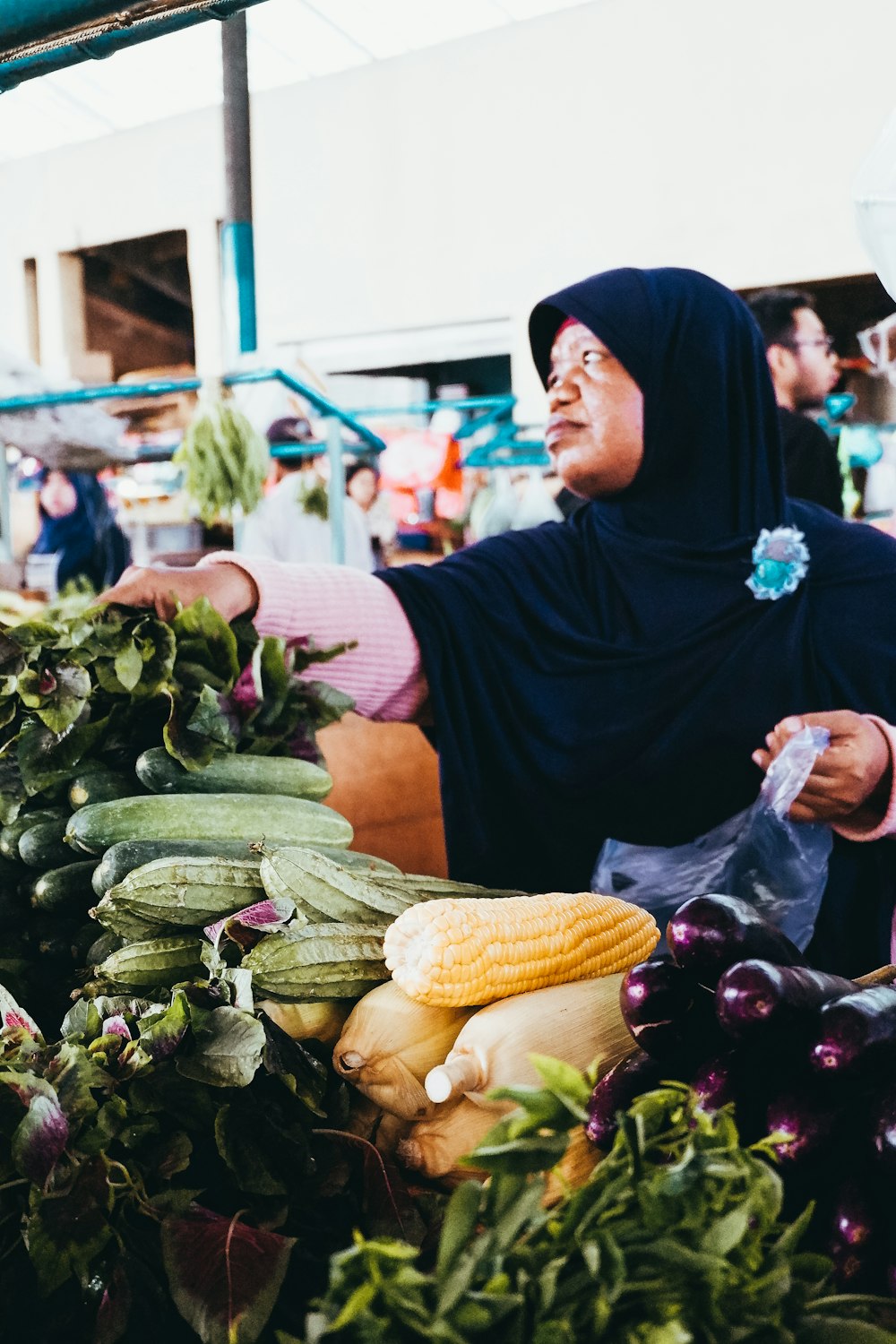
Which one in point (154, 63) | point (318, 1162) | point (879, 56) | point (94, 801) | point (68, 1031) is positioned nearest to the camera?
point (318, 1162)

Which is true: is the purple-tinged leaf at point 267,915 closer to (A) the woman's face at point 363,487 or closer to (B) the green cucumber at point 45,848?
(B) the green cucumber at point 45,848

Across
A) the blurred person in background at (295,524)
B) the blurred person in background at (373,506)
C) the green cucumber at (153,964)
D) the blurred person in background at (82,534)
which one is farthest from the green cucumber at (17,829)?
the blurred person in background at (373,506)

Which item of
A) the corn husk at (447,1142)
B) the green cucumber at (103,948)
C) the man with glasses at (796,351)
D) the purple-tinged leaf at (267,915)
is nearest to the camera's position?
the corn husk at (447,1142)

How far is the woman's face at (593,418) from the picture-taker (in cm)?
184

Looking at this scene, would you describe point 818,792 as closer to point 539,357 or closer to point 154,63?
point 539,357

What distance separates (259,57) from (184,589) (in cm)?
795

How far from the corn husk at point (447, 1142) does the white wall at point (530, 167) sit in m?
6.62

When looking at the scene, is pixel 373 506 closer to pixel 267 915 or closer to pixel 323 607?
pixel 323 607

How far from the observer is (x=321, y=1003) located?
100cm

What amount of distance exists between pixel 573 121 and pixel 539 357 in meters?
6.20

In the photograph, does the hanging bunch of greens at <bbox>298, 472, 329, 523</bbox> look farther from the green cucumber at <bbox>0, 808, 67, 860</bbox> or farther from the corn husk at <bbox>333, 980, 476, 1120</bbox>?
the corn husk at <bbox>333, 980, 476, 1120</bbox>

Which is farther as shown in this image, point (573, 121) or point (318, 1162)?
point (573, 121)

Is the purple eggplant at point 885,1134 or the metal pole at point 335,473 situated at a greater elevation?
the metal pole at point 335,473

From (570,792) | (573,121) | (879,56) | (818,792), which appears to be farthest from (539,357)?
(573,121)
